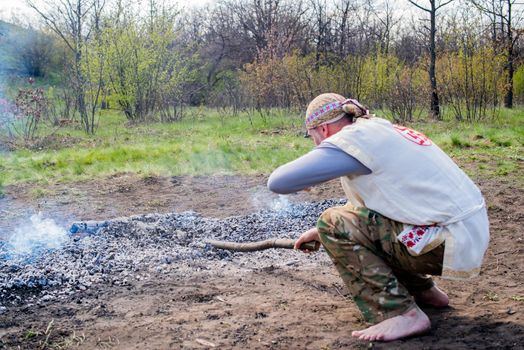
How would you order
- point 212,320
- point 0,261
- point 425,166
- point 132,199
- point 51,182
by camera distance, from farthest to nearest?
point 51,182, point 132,199, point 0,261, point 212,320, point 425,166

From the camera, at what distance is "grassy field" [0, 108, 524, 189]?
7820mm

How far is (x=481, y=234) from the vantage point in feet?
8.51

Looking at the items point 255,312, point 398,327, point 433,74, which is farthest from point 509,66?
point 398,327

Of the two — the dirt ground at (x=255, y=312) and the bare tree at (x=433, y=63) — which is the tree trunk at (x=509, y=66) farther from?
the dirt ground at (x=255, y=312)

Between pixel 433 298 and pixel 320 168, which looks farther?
pixel 433 298

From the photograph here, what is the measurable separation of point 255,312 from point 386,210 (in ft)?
3.48

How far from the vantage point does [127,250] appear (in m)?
4.42

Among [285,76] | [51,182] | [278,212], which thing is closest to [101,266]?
[278,212]

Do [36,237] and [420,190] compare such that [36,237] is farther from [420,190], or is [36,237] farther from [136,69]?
[136,69]

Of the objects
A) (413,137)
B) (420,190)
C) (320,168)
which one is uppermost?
(413,137)

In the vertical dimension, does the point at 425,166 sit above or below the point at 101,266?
above

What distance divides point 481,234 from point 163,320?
180 centimetres

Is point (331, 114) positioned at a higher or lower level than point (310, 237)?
higher

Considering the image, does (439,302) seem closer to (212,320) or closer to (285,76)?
(212,320)
